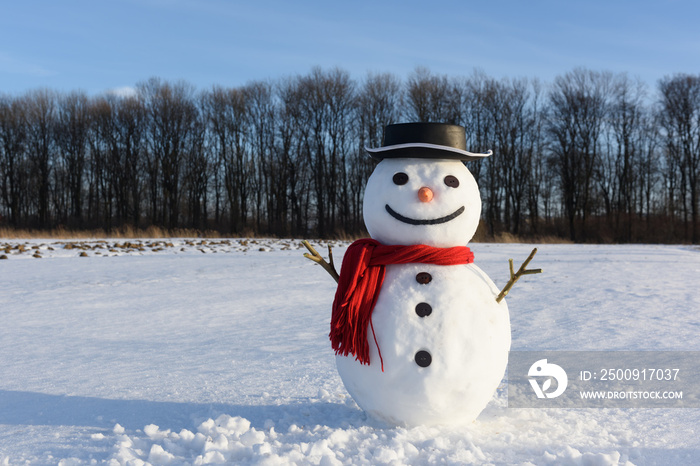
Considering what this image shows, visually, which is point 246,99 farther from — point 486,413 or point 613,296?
point 486,413

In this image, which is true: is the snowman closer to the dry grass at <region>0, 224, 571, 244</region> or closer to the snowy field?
the snowy field

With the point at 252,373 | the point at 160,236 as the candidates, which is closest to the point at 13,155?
the point at 160,236

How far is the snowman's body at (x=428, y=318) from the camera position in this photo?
3.24 m

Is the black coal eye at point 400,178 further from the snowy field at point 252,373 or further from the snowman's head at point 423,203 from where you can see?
the snowy field at point 252,373

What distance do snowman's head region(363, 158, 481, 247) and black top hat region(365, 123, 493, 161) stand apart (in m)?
0.06

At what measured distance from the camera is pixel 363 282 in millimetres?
3395

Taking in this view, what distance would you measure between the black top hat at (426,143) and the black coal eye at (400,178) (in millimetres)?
144

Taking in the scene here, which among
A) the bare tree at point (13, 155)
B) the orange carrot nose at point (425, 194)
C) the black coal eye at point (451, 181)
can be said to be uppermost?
the bare tree at point (13, 155)

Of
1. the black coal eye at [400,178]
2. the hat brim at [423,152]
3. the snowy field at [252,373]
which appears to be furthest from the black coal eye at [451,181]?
the snowy field at [252,373]

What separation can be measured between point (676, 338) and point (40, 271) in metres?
11.7

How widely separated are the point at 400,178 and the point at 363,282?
2.23 ft

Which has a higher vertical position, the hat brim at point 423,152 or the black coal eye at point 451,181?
the hat brim at point 423,152

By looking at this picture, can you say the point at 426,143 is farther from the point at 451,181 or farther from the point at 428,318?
the point at 428,318

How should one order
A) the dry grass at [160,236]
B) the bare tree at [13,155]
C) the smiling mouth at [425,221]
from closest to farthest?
1. the smiling mouth at [425,221]
2. the dry grass at [160,236]
3. the bare tree at [13,155]
